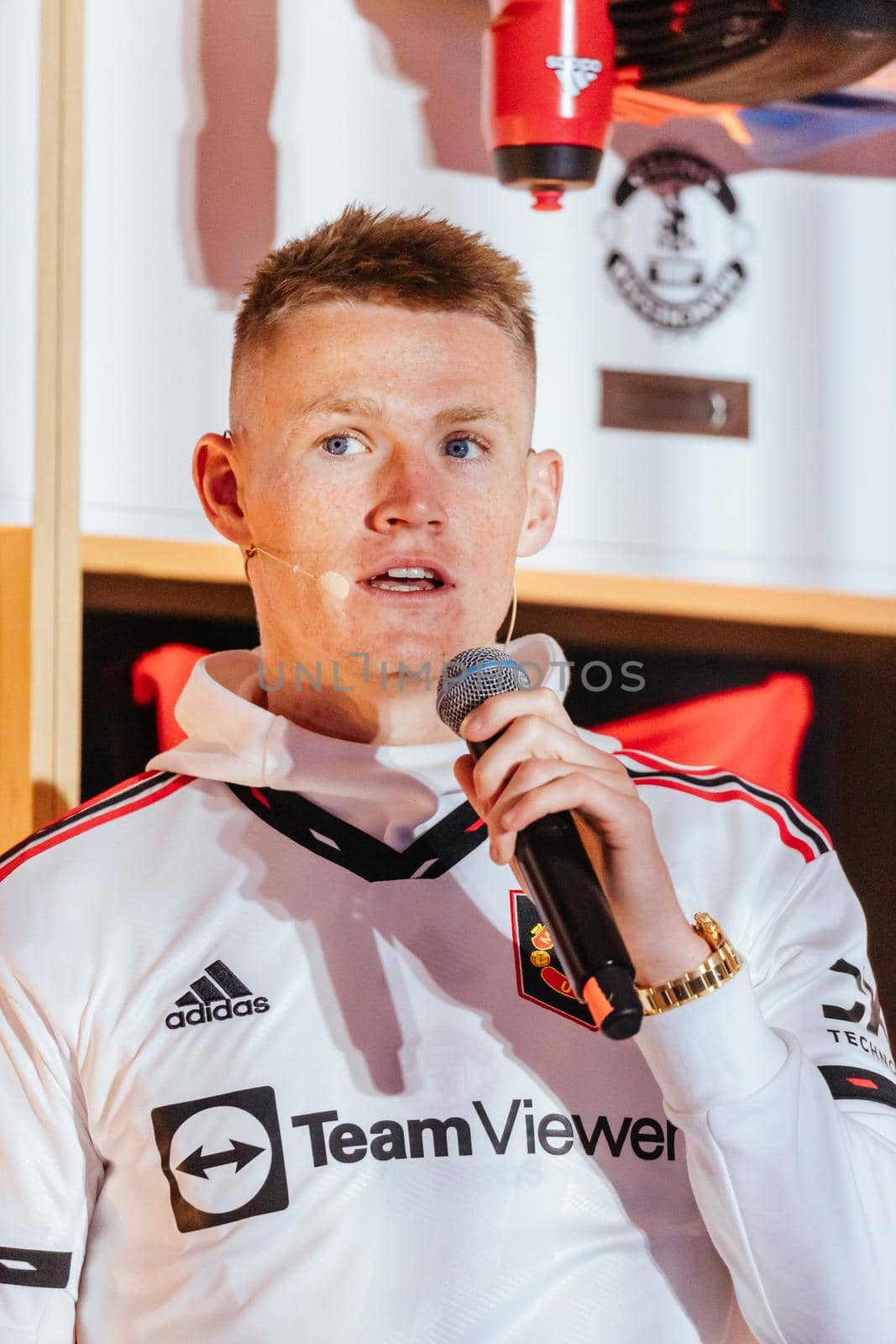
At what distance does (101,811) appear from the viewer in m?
1.49

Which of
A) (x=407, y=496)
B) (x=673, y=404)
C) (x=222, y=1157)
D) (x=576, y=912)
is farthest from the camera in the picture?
(x=673, y=404)

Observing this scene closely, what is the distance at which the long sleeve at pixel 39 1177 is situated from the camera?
1320mm

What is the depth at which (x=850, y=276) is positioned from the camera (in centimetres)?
194

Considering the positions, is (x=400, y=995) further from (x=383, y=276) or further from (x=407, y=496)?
(x=383, y=276)

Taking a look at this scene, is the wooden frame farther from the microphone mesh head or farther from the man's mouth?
the microphone mesh head

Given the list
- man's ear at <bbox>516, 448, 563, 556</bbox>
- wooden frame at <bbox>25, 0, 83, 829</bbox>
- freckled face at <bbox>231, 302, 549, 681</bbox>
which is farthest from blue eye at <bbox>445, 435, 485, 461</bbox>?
wooden frame at <bbox>25, 0, 83, 829</bbox>

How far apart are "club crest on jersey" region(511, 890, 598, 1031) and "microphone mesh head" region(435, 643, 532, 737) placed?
0.29 m

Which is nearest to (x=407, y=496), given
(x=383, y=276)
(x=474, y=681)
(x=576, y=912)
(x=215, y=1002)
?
(x=383, y=276)

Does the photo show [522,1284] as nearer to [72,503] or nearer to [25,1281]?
[25,1281]

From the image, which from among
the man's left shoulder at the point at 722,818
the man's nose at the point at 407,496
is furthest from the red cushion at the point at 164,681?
the man's left shoulder at the point at 722,818

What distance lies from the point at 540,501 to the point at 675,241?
1.39 ft

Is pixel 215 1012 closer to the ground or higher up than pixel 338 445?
closer to the ground

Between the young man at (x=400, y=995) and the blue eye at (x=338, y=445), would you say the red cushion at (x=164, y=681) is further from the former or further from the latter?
the blue eye at (x=338, y=445)

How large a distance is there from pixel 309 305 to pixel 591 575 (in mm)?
482
